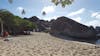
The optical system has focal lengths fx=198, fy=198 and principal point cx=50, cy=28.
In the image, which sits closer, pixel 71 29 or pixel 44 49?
pixel 44 49

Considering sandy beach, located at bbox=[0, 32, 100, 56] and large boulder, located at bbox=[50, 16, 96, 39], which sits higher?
large boulder, located at bbox=[50, 16, 96, 39]

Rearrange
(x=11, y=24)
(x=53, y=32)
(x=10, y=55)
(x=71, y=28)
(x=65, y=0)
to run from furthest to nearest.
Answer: (x=53, y=32), (x=71, y=28), (x=11, y=24), (x=10, y=55), (x=65, y=0)

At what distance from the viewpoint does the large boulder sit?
52656mm

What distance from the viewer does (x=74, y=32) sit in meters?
53.4

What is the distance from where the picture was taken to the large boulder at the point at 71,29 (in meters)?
52.7

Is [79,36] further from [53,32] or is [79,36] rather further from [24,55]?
[24,55]

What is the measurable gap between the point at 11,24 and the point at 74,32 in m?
17.4

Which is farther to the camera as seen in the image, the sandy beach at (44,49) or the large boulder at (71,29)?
the large boulder at (71,29)

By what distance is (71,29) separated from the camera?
52.7m

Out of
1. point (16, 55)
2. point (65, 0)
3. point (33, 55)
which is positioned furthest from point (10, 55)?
point (65, 0)

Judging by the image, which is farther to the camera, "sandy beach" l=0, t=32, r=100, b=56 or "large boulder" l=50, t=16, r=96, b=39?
"large boulder" l=50, t=16, r=96, b=39

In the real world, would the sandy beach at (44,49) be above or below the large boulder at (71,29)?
below

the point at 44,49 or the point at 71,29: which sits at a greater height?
the point at 71,29

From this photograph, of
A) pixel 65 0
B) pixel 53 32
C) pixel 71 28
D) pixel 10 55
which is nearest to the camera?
pixel 65 0
